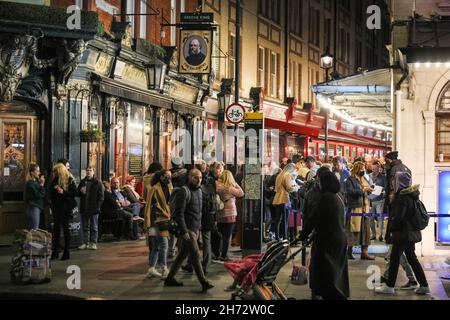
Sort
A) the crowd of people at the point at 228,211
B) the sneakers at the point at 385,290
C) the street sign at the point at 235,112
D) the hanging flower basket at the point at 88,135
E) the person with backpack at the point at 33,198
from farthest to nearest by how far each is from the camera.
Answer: the street sign at the point at 235,112 < the hanging flower basket at the point at 88,135 < the person with backpack at the point at 33,198 < the sneakers at the point at 385,290 < the crowd of people at the point at 228,211

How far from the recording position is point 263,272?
8680 millimetres

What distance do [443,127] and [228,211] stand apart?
4.89 metres

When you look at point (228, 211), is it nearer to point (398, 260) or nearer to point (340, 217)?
point (398, 260)

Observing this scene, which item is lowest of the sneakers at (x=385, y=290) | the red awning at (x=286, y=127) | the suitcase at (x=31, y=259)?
the sneakers at (x=385, y=290)

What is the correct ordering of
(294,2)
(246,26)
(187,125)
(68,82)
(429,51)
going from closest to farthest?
(429,51), (68,82), (187,125), (246,26), (294,2)

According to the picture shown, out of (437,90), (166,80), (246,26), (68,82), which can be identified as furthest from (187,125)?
(437,90)

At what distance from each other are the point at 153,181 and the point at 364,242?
4816 mm

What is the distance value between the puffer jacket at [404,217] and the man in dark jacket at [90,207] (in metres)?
7.19

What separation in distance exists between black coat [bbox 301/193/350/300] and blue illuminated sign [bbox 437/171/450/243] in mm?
6770

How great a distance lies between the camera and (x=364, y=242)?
14.5m

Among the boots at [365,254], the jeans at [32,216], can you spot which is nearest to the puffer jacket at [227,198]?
the boots at [365,254]

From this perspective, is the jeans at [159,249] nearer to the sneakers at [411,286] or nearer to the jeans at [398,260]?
the jeans at [398,260]

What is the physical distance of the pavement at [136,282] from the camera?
1067 cm
